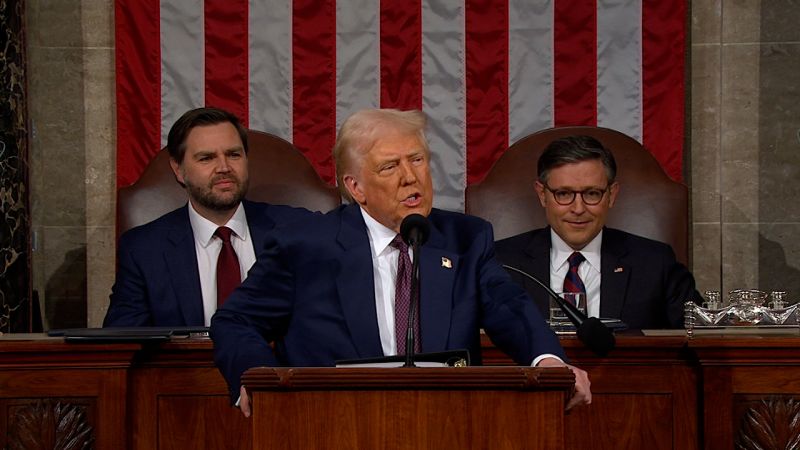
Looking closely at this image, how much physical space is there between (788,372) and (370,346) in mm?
1087

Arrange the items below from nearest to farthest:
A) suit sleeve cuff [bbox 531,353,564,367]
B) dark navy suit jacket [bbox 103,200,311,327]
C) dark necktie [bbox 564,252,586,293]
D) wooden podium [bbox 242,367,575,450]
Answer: wooden podium [bbox 242,367,575,450], suit sleeve cuff [bbox 531,353,564,367], dark navy suit jacket [bbox 103,200,311,327], dark necktie [bbox 564,252,586,293]

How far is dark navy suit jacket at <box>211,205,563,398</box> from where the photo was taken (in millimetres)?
2881

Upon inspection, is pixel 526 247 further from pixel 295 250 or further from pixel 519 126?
pixel 295 250

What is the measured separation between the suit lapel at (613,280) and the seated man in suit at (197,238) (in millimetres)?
1076

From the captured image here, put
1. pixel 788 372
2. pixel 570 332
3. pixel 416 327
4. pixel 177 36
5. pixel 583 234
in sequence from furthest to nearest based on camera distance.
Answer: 1. pixel 177 36
2. pixel 583 234
3. pixel 570 332
4. pixel 788 372
5. pixel 416 327

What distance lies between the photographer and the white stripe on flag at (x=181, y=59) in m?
5.38

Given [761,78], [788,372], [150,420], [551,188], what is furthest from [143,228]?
[761,78]

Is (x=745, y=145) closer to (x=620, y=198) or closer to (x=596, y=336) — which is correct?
(x=620, y=198)

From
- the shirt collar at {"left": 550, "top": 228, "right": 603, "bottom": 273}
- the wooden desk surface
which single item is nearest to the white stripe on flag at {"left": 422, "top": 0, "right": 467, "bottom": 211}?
the shirt collar at {"left": 550, "top": 228, "right": 603, "bottom": 273}

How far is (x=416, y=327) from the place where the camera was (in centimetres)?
→ 288

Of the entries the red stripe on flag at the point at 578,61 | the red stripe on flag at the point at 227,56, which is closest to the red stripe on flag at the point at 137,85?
the red stripe on flag at the point at 227,56

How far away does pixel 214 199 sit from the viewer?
434 centimetres

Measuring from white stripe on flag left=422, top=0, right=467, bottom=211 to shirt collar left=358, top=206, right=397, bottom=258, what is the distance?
2399 millimetres

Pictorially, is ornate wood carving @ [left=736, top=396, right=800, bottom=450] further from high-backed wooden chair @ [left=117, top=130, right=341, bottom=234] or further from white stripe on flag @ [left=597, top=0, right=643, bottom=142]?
white stripe on flag @ [left=597, top=0, right=643, bottom=142]
